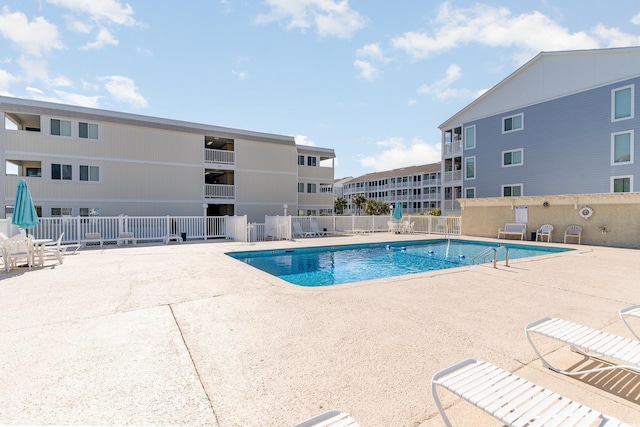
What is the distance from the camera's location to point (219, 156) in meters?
23.2

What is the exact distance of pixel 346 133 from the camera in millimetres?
26312

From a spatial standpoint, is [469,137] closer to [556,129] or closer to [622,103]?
[556,129]

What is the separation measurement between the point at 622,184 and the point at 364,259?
741 inches

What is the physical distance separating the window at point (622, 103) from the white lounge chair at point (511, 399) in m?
25.6

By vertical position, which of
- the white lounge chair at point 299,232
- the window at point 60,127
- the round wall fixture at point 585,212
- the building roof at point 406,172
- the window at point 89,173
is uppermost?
the building roof at point 406,172

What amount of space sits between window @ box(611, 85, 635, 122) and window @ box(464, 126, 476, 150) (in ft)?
31.3

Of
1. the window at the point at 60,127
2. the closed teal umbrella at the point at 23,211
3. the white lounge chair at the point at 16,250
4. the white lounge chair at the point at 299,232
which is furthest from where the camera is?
the white lounge chair at the point at 299,232

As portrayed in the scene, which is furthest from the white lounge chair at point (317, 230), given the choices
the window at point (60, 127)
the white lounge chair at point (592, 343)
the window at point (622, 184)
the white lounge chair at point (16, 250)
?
the window at point (622, 184)

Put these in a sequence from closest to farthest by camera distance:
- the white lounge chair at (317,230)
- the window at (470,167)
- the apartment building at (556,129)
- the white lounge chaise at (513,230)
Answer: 1. the white lounge chaise at (513,230)
2. the apartment building at (556,129)
3. the white lounge chair at (317,230)
4. the window at (470,167)

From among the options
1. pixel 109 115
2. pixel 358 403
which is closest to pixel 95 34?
pixel 109 115

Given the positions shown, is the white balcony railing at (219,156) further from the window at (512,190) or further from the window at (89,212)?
the window at (512,190)

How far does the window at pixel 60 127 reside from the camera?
17.9m

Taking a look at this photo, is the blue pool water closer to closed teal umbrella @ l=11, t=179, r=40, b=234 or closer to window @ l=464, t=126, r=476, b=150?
closed teal umbrella @ l=11, t=179, r=40, b=234

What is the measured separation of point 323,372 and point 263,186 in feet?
74.3
